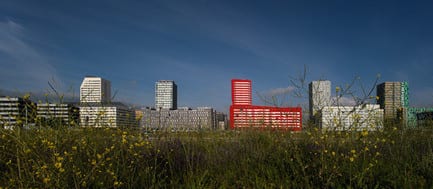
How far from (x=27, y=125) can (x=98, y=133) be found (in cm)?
94

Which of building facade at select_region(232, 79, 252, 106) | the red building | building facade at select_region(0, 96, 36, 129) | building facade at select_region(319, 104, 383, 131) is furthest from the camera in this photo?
building facade at select_region(232, 79, 252, 106)

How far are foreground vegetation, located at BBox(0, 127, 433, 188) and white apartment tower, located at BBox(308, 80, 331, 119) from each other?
1.48ft

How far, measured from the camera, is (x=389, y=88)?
4047 mm

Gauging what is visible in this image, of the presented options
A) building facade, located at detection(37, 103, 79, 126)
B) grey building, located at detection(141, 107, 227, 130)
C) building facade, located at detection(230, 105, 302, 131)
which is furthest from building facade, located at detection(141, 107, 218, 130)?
building facade, located at detection(37, 103, 79, 126)

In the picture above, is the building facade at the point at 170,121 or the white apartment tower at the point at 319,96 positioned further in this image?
the building facade at the point at 170,121

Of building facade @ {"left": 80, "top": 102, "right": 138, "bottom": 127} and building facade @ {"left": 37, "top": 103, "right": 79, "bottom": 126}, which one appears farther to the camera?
building facade @ {"left": 80, "top": 102, "right": 138, "bottom": 127}

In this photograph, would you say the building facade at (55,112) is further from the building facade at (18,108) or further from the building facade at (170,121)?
the building facade at (170,121)

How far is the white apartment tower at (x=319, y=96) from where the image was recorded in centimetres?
347

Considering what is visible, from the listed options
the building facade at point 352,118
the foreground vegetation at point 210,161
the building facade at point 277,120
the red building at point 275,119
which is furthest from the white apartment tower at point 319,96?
the building facade at point 277,120

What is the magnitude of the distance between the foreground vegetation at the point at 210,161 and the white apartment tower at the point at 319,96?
0.45 metres

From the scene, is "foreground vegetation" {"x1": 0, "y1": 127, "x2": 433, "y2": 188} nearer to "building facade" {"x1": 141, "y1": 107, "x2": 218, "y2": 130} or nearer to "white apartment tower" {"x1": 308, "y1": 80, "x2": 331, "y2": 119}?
"building facade" {"x1": 141, "y1": 107, "x2": 218, "y2": 130}

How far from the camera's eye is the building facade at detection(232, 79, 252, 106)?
601 inches

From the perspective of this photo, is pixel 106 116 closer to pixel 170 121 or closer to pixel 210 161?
pixel 170 121

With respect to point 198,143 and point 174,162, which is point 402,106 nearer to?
point 198,143
